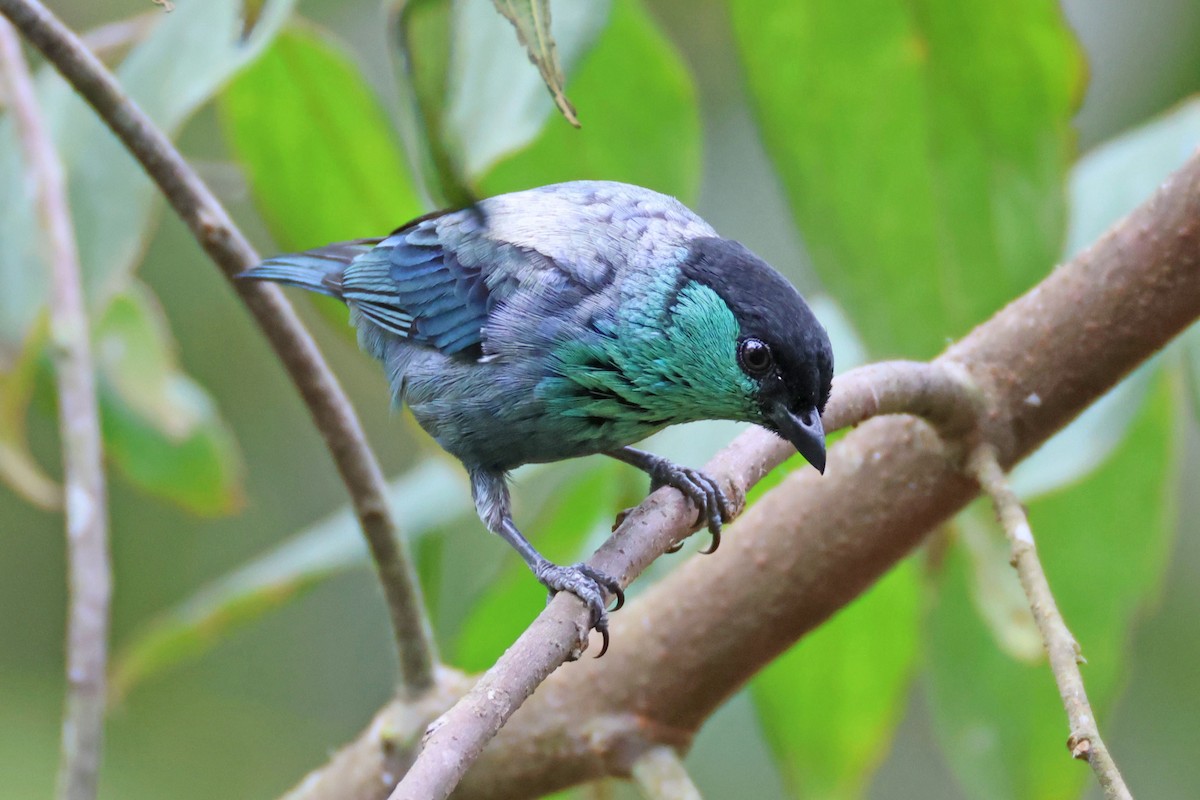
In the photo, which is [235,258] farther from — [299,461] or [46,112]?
[299,461]

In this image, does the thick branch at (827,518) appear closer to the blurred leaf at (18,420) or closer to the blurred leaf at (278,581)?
the blurred leaf at (278,581)

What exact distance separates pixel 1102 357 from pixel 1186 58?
4.14m

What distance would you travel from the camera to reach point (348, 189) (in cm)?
374

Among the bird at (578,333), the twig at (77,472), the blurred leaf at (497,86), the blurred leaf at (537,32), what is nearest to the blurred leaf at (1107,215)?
the bird at (578,333)

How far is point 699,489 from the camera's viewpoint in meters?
2.65

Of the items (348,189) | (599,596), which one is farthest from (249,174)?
(599,596)

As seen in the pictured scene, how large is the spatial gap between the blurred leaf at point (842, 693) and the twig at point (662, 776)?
60 centimetres

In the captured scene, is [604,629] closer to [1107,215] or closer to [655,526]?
[655,526]

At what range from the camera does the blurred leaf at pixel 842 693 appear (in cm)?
328

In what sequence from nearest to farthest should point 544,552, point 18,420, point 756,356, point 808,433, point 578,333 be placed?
point 808,433 → point 756,356 → point 578,333 → point 18,420 → point 544,552

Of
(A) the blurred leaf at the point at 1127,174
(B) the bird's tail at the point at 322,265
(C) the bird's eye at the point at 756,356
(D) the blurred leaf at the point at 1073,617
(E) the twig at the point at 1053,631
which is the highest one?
(B) the bird's tail at the point at 322,265

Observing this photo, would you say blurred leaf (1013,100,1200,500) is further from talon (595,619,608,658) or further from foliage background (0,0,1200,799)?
talon (595,619,608,658)

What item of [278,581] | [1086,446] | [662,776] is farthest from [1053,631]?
[278,581]

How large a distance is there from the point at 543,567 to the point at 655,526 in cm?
46
